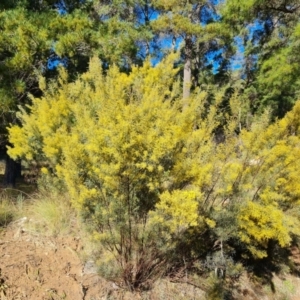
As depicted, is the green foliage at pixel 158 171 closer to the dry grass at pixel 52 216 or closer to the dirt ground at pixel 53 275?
the dirt ground at pixel 53 275

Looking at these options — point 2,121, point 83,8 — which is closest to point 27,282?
point 2,121

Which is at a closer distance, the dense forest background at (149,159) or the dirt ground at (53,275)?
the dense forest background at (149,159)

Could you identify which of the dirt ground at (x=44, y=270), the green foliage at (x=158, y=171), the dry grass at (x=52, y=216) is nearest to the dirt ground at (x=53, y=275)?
the dirt ground at (x=44, y=270)

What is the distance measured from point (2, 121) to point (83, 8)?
319cm

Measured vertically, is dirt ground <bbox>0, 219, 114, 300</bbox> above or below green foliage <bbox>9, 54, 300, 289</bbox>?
below

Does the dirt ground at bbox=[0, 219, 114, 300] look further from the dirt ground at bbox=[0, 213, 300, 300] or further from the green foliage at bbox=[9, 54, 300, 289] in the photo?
the green foliage at bbox=[9, 54, 300, 289]

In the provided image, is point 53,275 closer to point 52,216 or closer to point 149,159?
point 52,216

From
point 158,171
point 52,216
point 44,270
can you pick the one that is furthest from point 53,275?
point 158,171

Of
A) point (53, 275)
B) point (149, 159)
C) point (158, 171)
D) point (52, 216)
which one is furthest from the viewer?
point (52, 216)

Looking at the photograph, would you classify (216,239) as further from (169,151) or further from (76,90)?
(76,90)

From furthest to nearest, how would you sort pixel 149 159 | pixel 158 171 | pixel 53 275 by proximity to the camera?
pixel 53 275 → pixel 158 171 → pixel 149 159

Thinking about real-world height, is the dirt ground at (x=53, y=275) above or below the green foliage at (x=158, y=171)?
below

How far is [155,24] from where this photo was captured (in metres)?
9.74

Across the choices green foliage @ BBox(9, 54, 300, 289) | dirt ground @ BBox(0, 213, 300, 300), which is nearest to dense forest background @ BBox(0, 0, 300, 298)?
green foliage @ BBox(9, 54, 300, 289)
